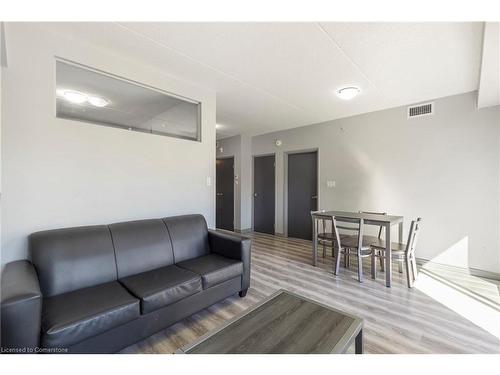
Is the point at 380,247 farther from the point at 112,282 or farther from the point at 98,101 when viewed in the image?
the point at 98,101

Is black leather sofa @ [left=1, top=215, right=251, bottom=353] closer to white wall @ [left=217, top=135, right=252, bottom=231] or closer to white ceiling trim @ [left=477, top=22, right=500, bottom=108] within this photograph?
white ceiling trim @ [left=477, top=22, right=500, bottom=108]

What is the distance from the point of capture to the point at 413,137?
3412 mm

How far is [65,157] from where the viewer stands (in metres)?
1.92

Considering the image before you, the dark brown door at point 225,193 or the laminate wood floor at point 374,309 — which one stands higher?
the dark brown door at point 225,193

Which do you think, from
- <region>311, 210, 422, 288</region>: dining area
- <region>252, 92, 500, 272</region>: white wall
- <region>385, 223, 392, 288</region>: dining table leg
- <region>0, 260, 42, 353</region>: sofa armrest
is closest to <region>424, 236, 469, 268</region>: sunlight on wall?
<region>252, 92, 500, 272</region>: white wall

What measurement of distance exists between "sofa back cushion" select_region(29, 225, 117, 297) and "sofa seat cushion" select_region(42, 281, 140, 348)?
80mm

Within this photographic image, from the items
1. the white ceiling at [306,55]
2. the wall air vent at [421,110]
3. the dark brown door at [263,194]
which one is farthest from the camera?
the dark brown door at [263,194]

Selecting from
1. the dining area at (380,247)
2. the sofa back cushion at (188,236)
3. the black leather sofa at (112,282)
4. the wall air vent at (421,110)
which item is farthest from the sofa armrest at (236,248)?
the wall air vent at (421,110)

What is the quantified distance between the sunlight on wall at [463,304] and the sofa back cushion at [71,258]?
10.3 ft

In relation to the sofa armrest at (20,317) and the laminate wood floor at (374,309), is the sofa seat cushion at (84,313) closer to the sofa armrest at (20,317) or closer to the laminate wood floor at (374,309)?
the sofa armrest at (20,317)

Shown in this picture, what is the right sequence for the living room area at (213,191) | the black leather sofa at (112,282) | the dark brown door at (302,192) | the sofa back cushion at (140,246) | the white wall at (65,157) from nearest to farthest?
the black leather sofa at (112,282) → the living room area at (213,191) → the white wall at (65,157) → the sofa back cushion at (140,246) → the dark brown door at (302,192)

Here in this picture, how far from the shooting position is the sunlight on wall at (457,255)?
9.80 ft

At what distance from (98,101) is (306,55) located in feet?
7.04
